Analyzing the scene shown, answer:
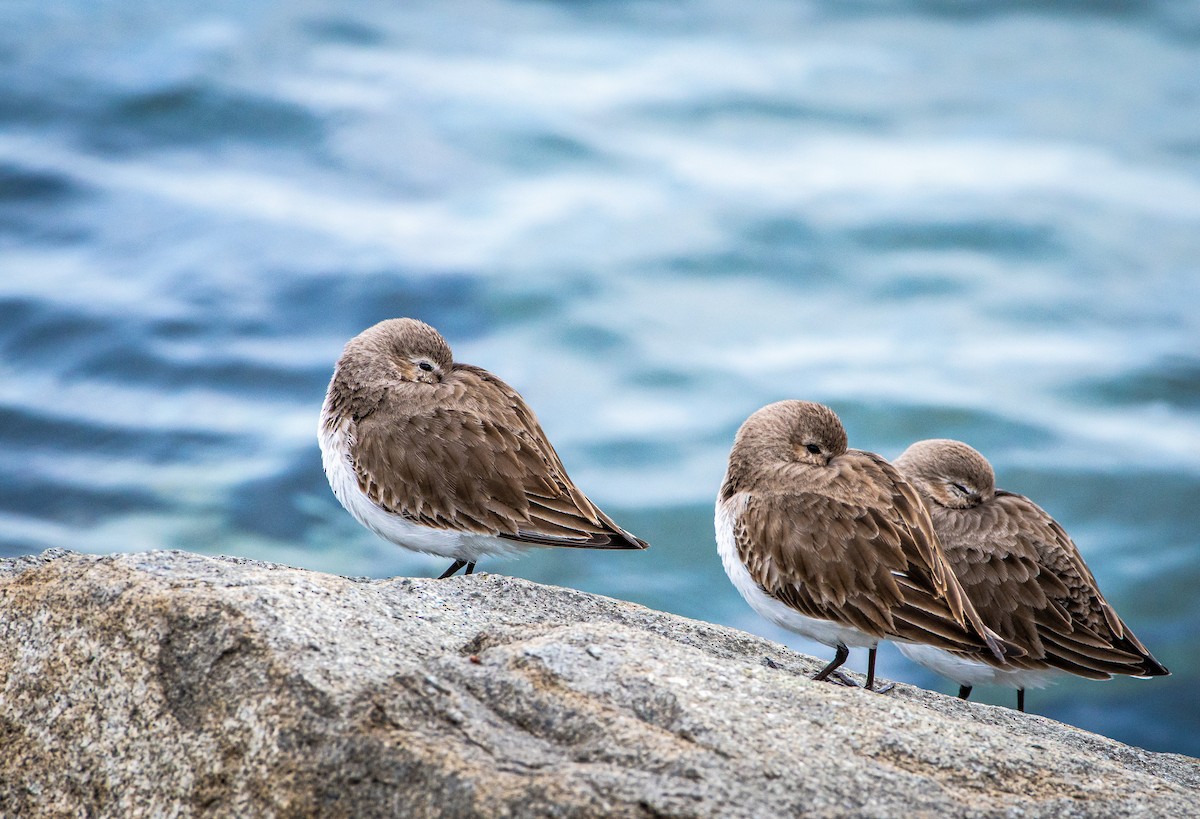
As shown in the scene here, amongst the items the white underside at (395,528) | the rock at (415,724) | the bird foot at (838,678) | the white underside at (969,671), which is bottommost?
the rock at (415,724)

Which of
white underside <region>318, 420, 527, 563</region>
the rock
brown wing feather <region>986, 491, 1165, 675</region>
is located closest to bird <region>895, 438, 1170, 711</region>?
brown wing feather <region>986, 491, 1165, 675</region>

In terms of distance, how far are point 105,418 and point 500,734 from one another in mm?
9920

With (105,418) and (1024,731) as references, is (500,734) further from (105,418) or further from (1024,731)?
(105,418)

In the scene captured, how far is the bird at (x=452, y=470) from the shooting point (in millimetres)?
6082

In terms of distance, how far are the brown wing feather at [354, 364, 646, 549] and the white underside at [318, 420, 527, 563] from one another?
2.0 inches

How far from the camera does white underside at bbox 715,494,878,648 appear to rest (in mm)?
5410

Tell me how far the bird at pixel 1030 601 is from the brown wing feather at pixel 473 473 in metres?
1.62

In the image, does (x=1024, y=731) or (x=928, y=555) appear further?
(x=928, y=555)

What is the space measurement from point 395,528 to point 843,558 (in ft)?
7.35

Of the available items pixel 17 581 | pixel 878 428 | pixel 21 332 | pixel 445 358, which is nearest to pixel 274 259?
pixel 21 332

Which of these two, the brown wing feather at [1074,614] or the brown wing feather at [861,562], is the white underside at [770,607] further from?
the brown wing feather at [1074,614]

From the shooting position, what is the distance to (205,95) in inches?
658

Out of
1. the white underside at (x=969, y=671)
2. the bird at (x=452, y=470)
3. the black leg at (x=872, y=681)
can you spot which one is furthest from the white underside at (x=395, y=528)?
the white underside at (x=969, y=671)

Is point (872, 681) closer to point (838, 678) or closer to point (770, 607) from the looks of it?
point (838, 678)
